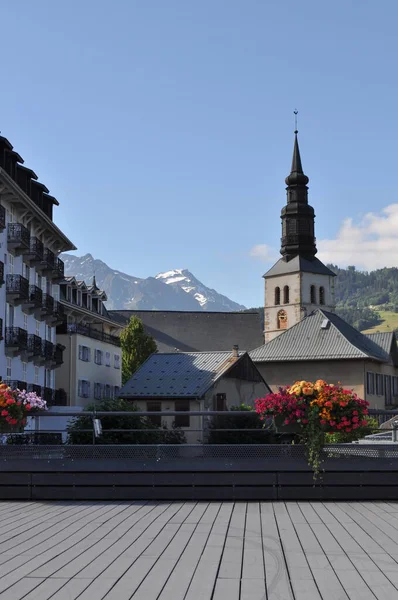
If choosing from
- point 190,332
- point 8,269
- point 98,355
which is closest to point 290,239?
point 190,332

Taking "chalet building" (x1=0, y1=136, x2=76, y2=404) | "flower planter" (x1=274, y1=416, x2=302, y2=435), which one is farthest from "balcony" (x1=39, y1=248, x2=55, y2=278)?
"flower planter" (x1=274, y1=416, x2=302, y2=435)

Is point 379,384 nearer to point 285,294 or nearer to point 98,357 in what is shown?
point 98,357

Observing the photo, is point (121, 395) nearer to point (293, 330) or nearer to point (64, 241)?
point (64, 241)

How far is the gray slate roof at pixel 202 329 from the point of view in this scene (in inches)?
5379

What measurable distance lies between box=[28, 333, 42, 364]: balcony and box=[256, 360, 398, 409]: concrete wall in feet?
99.8

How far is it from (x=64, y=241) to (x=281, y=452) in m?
47.9

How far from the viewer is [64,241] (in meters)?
59.6

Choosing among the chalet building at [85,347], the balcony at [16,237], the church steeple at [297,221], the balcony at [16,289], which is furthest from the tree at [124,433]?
the church steeple at [297,221]

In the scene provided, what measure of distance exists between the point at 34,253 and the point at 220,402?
1567 cm

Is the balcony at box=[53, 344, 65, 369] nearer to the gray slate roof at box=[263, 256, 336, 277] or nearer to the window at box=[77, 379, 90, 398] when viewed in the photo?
the window at box=[77, 379, 90, 398]

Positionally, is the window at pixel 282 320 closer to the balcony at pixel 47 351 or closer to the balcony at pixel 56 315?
the balcony at pixel 56 315

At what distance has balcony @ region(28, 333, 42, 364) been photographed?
50812 millimetres

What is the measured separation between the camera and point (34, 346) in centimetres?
5125

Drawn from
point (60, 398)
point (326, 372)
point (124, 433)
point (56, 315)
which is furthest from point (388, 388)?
point (124, 433)
